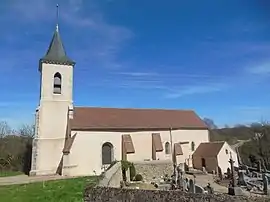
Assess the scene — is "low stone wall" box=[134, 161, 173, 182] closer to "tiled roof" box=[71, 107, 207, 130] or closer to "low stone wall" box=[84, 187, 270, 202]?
"tiled roof" box=[71, 107, 207, 130]

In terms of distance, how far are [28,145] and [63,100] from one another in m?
11.2

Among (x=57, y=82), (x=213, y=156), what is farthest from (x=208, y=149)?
(x=57, y=82)

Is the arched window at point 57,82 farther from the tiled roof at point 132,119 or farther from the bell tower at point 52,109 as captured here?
the tiled roof at point 132,119

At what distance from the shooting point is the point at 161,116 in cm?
3859

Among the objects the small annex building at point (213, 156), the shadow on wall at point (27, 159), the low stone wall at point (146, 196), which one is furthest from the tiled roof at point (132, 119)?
the low stone wall at point (146, 196)

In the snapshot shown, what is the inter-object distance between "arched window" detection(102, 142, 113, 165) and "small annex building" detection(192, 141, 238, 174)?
13.0 m

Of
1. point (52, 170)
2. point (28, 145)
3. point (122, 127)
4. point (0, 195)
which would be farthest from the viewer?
point (28, 145)

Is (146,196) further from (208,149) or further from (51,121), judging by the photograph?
(208,149)

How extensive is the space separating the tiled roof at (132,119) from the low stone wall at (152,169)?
18.7ft

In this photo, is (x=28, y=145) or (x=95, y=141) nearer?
(x=95, y=141)

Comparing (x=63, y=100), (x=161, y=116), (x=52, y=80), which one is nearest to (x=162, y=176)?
(x=161, y=116)

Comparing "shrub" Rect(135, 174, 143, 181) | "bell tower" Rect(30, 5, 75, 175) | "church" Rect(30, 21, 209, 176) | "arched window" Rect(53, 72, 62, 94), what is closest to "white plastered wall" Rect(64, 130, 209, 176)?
"church" Rect(30, 21, 209, 176)

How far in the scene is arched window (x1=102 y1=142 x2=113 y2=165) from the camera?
31016 millimetres

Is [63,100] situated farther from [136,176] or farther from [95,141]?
[136,176]
